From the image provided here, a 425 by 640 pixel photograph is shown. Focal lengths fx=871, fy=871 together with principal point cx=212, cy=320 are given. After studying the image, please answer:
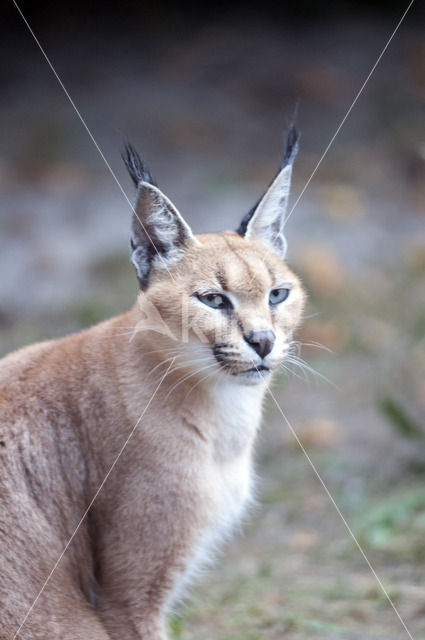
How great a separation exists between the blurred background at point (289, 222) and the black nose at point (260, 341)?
178 centimetres

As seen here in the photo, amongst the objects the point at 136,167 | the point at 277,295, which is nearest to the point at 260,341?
the point at 277,295

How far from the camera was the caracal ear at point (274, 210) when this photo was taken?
3.70m

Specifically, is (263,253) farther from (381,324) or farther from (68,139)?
(68,139)

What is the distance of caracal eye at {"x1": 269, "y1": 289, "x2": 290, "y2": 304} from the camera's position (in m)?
3.65

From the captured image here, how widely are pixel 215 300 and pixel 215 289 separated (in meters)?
0.04

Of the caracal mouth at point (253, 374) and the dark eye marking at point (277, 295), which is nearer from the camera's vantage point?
the caracal mouth at point (253, 374)

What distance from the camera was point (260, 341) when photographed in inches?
133

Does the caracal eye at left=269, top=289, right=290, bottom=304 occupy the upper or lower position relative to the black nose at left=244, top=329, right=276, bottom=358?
lower

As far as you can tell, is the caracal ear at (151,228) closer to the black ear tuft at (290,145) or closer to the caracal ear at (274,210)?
the caracal ear at (274,210)

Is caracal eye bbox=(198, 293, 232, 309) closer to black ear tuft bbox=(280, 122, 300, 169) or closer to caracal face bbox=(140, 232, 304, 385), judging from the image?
caracal face bbox=(140, 232, 304, 385)

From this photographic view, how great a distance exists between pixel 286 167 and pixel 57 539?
1.80 metres
